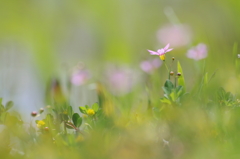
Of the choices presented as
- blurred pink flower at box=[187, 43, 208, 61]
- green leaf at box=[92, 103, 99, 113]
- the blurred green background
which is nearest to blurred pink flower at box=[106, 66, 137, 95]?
blurred pink flower at box=[187, 43, 208, 61]

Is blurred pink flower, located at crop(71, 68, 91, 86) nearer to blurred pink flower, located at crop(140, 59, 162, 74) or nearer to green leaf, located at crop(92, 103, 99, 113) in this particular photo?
blurred pink flower, located at crop(140, 59, 162, 74)

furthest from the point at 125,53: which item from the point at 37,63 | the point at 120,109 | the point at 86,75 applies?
the point at 120,109

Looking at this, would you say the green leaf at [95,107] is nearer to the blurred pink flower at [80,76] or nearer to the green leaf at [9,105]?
the green leaf at [9,105]

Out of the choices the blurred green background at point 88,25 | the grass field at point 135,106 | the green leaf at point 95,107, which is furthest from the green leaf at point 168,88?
the blurred green background at point 88,25

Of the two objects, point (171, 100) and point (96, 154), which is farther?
point (171, 100)

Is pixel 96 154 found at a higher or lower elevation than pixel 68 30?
lower

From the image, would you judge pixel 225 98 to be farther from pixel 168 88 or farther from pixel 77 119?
pixel 77 119

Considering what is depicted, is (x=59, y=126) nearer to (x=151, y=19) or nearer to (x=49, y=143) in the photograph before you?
(x=49, y=143)
